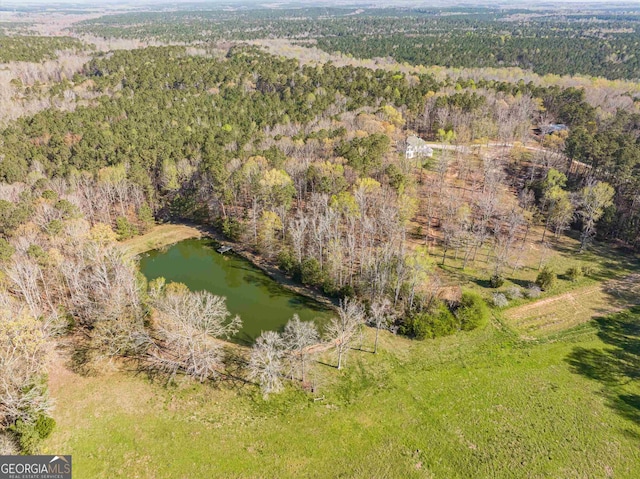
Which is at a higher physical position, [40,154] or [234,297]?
[40,154]

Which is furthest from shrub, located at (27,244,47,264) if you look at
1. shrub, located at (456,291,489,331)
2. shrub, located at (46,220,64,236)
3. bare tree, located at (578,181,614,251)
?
bare tree, located at (578,181,614,251)

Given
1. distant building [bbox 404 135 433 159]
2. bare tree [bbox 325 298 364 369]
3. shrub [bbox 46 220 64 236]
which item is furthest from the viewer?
distant building [bbox 404 135 433 159]

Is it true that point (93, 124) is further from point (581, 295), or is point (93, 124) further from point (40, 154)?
point (581, 295)

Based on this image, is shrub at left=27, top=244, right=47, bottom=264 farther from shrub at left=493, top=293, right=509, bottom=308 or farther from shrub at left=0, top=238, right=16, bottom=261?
shrub at left=493, top=293, right=509, bottom=308

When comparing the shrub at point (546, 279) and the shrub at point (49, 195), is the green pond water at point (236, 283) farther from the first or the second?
the shrub at point (546, 279)

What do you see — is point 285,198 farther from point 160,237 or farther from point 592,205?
point 592,205

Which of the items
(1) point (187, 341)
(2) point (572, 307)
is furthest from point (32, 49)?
(2) point (572, 307)

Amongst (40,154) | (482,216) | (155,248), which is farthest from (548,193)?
(40,154)

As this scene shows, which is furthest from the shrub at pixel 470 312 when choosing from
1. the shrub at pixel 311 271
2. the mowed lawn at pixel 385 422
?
the shrub at pixel 311 271
